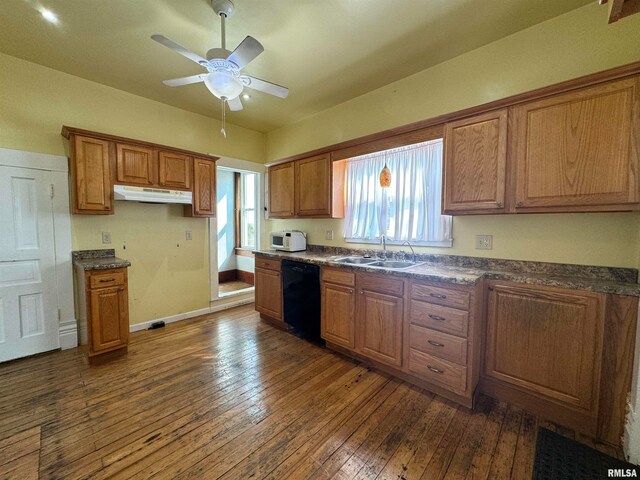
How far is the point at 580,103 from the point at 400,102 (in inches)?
60.0

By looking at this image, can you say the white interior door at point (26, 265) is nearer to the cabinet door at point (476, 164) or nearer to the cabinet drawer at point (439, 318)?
the cabinet drawer at point (439, 318)

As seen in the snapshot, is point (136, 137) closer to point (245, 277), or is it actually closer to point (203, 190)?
point (203, 190)

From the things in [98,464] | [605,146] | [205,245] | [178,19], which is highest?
[178,19]

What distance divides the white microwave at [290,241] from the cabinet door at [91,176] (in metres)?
1.87

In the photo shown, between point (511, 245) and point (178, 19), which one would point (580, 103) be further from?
point (178, 19)

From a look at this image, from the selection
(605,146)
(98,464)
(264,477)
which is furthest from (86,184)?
(605,146)

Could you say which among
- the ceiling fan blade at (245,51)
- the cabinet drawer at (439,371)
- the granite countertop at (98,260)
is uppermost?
the ceiling fan blade at (245,51)

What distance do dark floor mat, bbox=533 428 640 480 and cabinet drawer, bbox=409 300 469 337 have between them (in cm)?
73

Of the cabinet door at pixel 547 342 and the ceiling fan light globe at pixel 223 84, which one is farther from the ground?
the ceiling fan light globe at pixel 223 84

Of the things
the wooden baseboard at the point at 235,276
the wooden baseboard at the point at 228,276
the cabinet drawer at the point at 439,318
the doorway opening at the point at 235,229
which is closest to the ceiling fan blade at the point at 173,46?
the cabinet drawer at the point at 439,318

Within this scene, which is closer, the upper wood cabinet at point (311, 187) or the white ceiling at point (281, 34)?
the white ceiling at point (281, 34)

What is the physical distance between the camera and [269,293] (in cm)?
345

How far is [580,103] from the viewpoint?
169cm

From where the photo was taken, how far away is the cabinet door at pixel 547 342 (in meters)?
1.66
